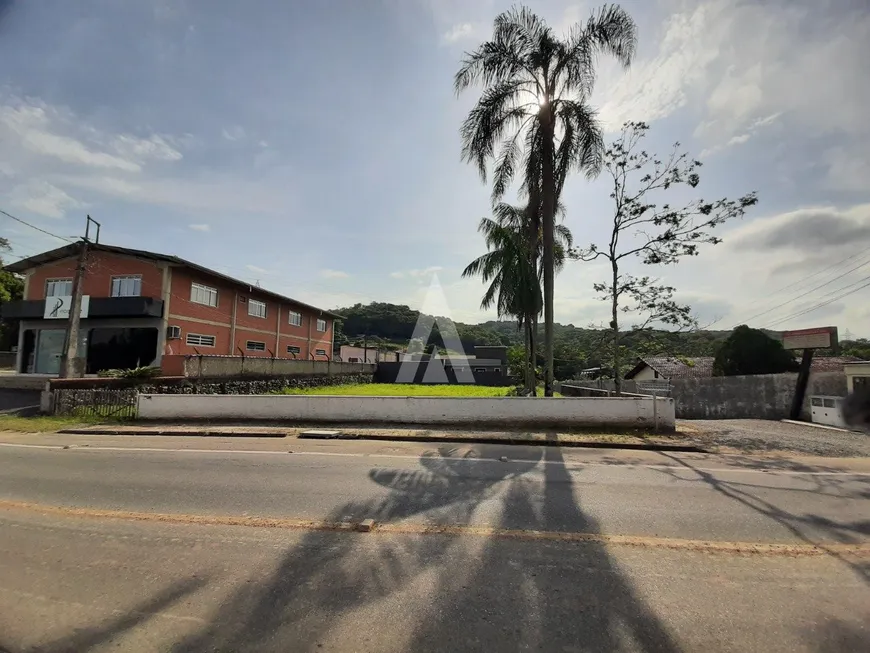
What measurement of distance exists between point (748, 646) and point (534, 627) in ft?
4.31

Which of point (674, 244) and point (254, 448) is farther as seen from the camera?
point (674, 244)

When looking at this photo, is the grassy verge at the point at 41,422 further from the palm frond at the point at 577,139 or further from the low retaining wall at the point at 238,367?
the palm frond at the point at 577,139

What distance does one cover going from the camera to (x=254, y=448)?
987 centimetres

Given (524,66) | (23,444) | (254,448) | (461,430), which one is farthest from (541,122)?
(23,444)

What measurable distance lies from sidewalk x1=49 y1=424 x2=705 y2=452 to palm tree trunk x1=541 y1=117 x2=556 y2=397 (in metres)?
3.19

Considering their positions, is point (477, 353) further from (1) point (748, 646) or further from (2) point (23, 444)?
(1) point (748, 646)

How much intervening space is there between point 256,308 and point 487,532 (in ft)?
102

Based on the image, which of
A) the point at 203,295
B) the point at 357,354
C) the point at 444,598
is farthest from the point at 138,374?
the point at 357,354

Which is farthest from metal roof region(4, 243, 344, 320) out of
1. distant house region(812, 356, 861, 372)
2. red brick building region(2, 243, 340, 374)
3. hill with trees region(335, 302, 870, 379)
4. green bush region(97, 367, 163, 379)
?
distant house region(812, 356, 861, 372)

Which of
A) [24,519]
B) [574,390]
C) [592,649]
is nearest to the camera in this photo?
[592,649]

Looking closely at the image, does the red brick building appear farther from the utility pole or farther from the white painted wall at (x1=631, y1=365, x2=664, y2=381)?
the white painted wall at (x1=631, y1=365, x2=664, y2=381)

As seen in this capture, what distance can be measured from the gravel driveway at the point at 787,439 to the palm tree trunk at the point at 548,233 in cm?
459

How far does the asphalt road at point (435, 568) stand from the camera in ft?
9.57

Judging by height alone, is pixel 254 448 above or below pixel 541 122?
below
